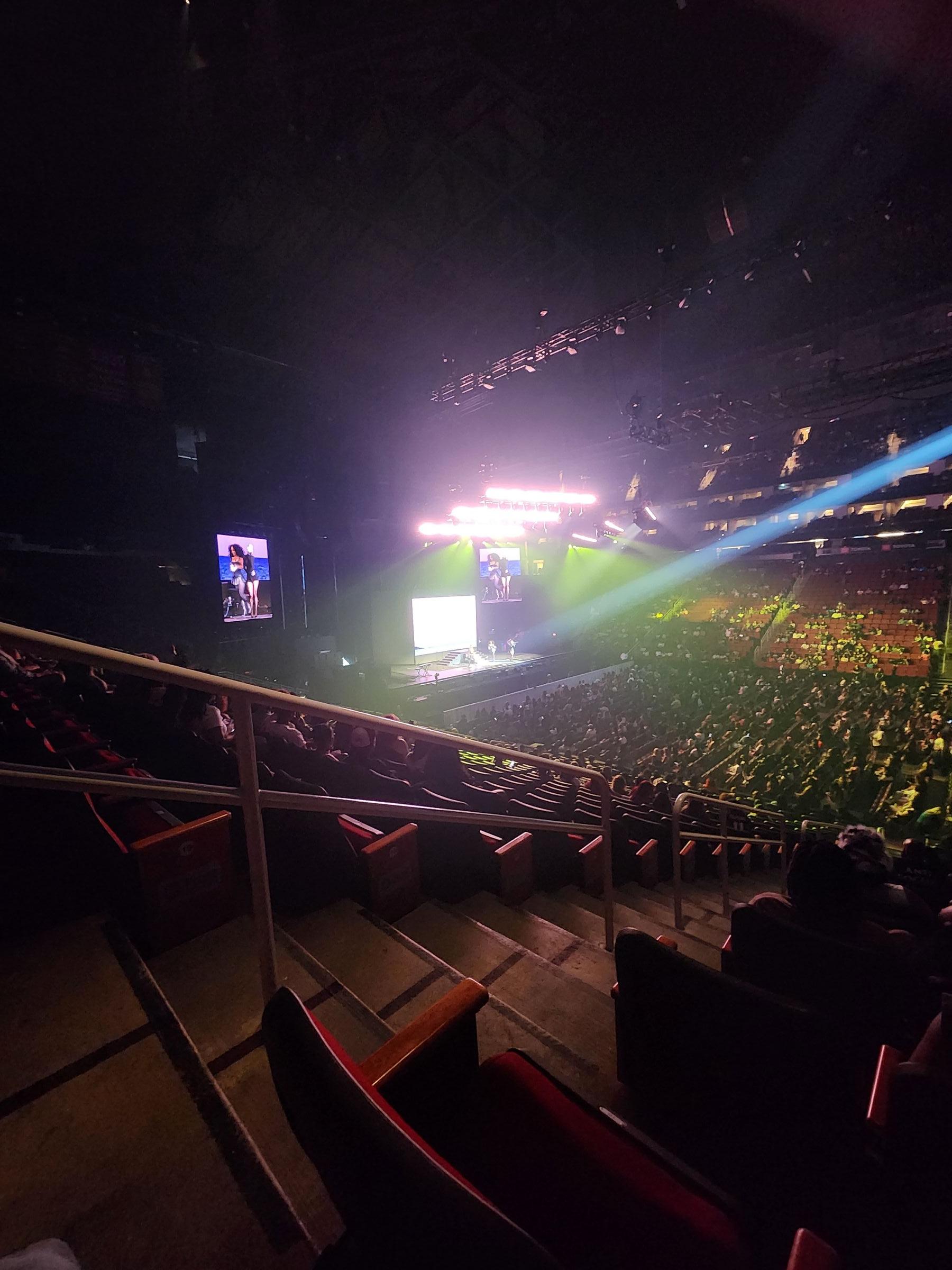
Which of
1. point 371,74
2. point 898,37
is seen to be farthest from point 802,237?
point 371,74

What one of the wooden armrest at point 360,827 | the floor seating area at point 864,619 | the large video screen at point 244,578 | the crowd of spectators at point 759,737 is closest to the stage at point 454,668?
the crowd of spectators at point 759,737

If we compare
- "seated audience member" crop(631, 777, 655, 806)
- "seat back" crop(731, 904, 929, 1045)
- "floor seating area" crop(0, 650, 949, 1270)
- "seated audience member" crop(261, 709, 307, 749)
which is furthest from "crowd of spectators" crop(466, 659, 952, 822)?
"floor seating area" crop(0, 650, 949, 1270)

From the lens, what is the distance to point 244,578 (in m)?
10.0

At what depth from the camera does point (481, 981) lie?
7.65ft

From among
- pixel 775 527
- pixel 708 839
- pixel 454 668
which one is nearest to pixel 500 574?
pixel 454 668

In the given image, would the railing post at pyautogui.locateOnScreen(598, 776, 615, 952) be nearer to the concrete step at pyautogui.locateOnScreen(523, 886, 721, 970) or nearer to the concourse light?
the concrete step at pyautogui.locateOnScreen(523, 886, 721, 970)

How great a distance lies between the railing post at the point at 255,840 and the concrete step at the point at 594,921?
216 centimetres

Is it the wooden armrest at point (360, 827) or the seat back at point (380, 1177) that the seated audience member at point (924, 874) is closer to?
the wooden armrest at point (360, 827)

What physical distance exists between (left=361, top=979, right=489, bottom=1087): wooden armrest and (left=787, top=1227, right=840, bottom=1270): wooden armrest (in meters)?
0.79

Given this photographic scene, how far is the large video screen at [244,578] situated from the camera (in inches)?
376

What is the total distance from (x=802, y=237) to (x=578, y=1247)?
28.1ft

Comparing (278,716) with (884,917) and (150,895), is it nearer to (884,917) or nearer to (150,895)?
(150,895)

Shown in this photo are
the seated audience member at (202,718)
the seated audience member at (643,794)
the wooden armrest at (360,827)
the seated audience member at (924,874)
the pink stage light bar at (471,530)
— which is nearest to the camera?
the wooden armrest at (360,827)

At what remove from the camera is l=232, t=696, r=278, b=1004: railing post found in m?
1.48
